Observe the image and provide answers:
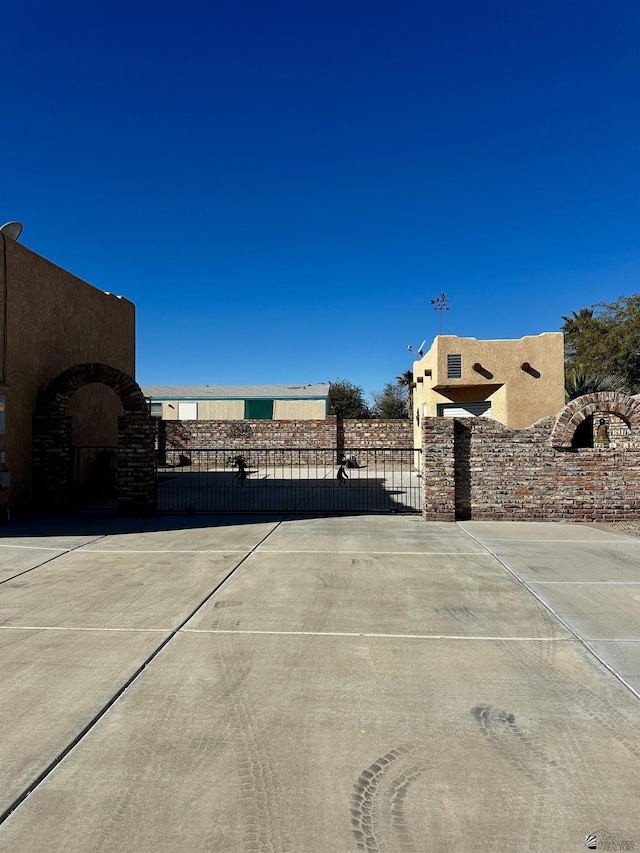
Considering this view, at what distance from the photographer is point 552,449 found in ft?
34.6

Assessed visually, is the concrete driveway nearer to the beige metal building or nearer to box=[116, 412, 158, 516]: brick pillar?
box=[116, 412, 158, 516]: brick pillar

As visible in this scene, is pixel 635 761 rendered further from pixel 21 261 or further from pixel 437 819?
pixel 21 261

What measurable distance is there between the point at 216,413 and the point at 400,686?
3087 cm

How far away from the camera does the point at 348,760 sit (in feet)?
9.73

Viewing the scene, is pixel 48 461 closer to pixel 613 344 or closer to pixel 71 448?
pixel 71 448

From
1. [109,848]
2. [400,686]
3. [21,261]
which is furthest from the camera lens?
[21,261]

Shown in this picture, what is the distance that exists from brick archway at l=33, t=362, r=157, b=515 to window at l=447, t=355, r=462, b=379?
12.0 metres

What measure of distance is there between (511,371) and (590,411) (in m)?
9.76

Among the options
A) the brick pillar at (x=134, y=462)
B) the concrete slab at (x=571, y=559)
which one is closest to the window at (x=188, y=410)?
the brick pillar at (x=134, y=462)

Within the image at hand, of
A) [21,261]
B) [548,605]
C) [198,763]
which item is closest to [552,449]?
[548,605]

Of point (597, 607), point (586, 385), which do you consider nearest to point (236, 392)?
point (586, 385)

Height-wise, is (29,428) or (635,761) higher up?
(29,428)

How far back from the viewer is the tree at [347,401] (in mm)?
50281

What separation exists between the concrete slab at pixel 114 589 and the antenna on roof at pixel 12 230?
7317 millimetres
